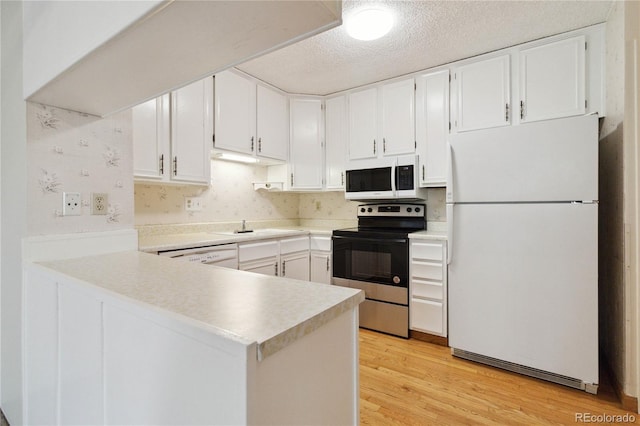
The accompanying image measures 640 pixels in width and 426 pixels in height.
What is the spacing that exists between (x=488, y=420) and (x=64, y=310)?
1997 mm

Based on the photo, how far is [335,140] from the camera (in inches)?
130

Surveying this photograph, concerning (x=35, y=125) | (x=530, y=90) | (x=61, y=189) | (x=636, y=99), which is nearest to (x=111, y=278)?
(x=61, y=189)

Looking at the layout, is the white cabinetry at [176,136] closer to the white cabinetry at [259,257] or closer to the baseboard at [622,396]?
the white cabinetry at [259,257]

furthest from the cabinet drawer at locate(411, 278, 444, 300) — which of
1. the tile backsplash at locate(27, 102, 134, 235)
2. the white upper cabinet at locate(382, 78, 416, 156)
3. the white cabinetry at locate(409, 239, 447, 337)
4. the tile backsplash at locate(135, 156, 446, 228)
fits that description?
the tile backsplash at locate(27, 102, 134, 235)

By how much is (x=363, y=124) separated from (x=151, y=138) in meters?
1.95

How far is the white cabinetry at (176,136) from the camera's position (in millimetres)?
2027

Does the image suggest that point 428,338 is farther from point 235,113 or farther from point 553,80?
point 235,113

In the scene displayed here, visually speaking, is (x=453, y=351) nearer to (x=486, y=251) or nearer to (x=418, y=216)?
(x=486, y=251)

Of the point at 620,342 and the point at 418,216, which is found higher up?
the point at 418,216

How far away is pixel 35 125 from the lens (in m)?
1.27

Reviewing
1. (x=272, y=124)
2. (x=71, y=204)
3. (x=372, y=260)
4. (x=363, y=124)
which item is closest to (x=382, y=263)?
(x=372, y=260)

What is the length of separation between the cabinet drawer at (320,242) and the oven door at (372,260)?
0.34 ft

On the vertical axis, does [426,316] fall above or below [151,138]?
below

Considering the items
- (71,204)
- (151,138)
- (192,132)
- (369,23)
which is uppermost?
(369,23)
